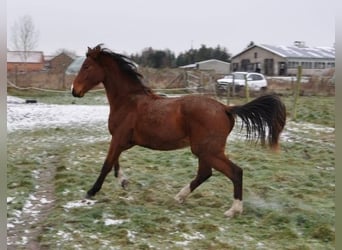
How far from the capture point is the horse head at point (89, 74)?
467 centimetres

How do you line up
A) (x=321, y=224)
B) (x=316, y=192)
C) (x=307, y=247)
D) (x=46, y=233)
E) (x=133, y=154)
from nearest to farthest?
(x=307, y=247)
(x=46, y=233)
(x=321, y=224)
(x=316, y=192)
(x=133, y=154)

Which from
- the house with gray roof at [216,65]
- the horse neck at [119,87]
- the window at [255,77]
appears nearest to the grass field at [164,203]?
the horse neck at [119,87]

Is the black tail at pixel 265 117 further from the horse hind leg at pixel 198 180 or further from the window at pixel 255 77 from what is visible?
the window at pixel 255 77

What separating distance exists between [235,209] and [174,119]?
1019mm

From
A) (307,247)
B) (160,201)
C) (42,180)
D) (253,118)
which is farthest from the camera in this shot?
(42,180)

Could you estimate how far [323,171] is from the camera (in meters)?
6.08

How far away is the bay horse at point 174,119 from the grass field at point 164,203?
30 centimetres

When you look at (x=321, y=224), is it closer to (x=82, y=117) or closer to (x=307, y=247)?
(x=307, y=247)

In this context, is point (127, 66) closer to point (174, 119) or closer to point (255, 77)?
point (174, 119)

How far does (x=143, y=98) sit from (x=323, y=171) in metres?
2.92

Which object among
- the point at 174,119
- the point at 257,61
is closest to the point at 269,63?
the point at 257,61

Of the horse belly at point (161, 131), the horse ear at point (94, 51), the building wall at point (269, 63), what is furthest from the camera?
the building wall at point (269, 63)

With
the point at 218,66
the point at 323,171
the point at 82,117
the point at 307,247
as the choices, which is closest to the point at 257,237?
the point at 307,247

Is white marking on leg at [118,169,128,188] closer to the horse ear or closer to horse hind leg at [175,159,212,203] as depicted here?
horse hind leg at [175,159,212,203]
